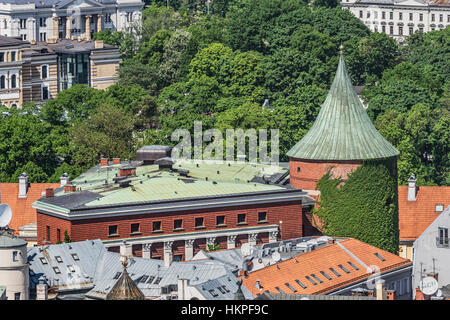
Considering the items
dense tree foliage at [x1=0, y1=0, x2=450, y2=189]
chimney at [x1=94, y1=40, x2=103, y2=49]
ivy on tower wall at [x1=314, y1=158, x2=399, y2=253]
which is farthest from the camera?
chimney at [x1=94, y1=40, x2=103, y2=49]

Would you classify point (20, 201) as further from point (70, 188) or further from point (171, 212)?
point (171, 212)

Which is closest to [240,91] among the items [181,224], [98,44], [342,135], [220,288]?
[98,44]

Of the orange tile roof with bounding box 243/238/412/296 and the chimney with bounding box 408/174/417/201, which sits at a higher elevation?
the chimney with bounding box 408/174/417/201

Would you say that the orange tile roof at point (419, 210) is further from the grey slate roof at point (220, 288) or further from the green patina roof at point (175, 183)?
the grey slate roof at point (220, 288)

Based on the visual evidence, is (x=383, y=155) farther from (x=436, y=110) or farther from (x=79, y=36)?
(x=79, y=36)

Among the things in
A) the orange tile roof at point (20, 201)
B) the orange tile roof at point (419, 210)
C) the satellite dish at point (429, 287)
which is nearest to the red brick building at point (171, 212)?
the orange tile roof at point (20, 201)

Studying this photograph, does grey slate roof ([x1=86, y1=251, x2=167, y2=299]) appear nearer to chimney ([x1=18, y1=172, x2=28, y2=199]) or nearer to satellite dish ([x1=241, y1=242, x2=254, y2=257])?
satellite dish ([x1=241, y1=242, x2=254, y2=257])

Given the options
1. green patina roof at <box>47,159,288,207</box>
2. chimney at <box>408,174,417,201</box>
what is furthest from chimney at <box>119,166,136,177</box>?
chimney at <box>408,174,417,201</box>
